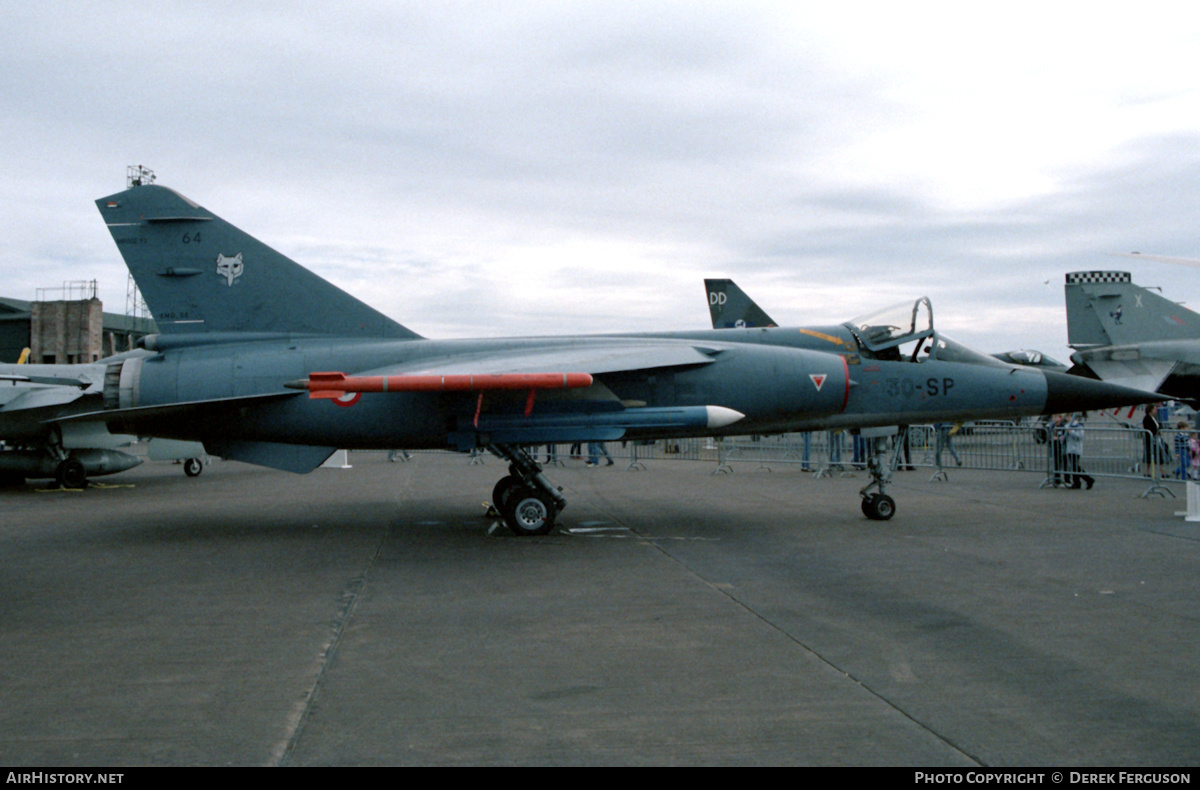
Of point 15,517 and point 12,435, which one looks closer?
point 15,517

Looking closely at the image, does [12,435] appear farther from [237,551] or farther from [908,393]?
[908,393]

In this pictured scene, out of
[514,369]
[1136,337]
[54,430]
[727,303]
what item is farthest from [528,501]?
[1136,337]

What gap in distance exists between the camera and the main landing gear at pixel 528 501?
10047 millimetres

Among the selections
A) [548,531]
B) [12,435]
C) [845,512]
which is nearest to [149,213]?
[548,531]

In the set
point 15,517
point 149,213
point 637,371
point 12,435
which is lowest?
point 15,517

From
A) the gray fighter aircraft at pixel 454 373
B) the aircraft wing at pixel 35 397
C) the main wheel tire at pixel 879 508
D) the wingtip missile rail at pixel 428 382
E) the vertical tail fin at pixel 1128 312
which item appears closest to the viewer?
the wingtip missile rail at pixel 428 382

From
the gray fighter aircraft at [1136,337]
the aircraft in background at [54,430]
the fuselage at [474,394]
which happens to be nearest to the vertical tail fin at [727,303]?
the gray fighter aircraft at [1136,337]

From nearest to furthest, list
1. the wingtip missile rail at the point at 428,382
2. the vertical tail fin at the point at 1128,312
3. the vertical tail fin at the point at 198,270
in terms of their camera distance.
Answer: the wingtip missile rail at the point at 428,382, the vertical tail fin at the point at 198,270, the vertical tail fin at the point at 1128,312

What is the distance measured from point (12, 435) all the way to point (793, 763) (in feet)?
58.5

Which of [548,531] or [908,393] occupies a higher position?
[908,393]

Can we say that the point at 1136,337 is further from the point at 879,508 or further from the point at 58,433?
the point at 58,433

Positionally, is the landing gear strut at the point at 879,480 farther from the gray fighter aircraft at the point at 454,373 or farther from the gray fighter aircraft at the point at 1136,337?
the gray fighter aircraft at the point at 1136,337

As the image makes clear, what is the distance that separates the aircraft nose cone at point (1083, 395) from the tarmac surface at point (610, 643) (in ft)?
4.83

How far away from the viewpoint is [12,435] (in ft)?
54.4
